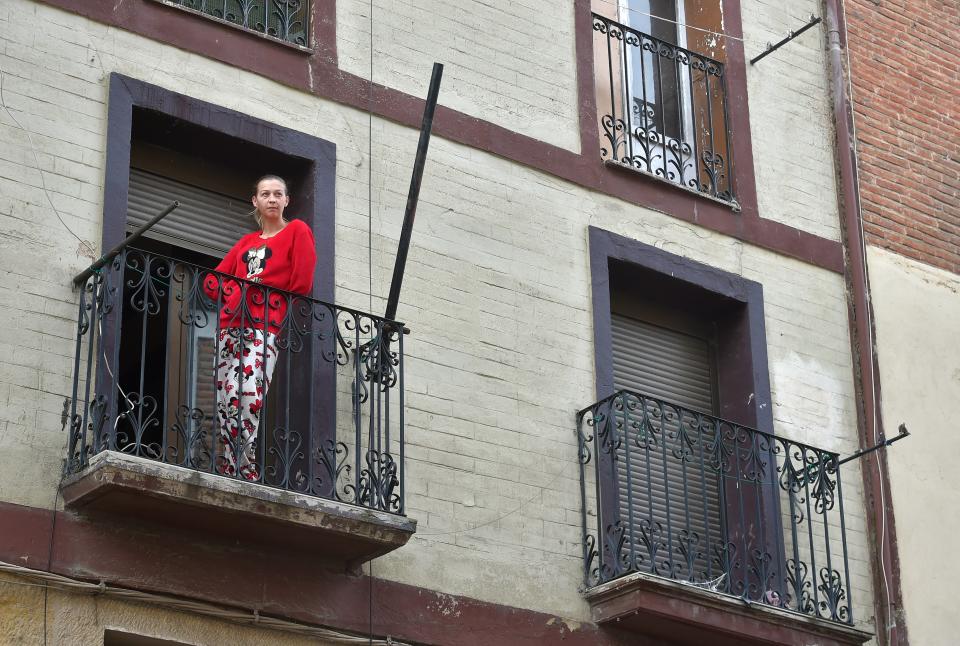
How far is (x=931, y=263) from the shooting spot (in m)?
15.0

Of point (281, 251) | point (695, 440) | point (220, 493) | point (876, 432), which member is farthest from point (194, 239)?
point (876, 432)

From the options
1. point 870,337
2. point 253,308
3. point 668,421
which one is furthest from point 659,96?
point 253,308

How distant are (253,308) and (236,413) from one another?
687 mm

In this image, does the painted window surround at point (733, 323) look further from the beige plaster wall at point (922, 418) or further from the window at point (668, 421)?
the beige plaster wall at point (922, 418)

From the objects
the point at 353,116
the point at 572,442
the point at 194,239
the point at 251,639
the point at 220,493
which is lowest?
the point at 251,639

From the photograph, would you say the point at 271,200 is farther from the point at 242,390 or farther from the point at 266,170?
the point at 242,390

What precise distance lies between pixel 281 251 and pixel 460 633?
2536 mm

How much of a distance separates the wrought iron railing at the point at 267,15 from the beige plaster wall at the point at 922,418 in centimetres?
486

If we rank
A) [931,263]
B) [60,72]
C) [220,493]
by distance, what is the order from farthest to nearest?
[931,263] → [60,72] → [220,493]

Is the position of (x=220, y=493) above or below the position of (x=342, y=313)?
below

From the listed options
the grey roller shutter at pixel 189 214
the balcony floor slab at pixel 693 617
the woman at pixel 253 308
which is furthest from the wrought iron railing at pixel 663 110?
the balcony floor slab at pixel 693 617

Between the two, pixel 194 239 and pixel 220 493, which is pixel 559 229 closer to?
pixel 194 239

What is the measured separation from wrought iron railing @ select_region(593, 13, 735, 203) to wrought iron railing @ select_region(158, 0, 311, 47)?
2.45 meters

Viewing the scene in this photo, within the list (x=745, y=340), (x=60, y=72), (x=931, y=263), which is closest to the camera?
(x=60, y=72)
